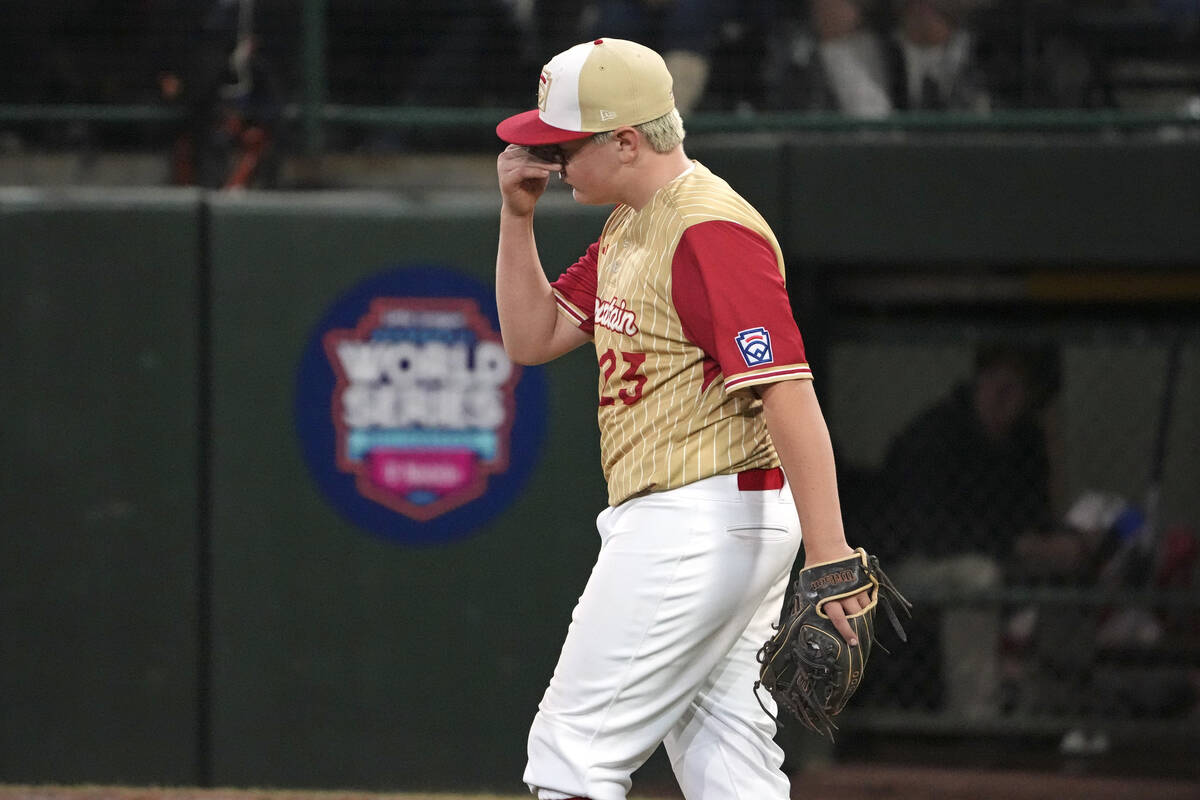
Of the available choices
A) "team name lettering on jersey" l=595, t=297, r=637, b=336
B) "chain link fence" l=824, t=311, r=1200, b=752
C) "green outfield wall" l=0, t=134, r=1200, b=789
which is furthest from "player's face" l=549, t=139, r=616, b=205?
"chain link fence" l=824, t=311, r=1200, b=752

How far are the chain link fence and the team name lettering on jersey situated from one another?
245 centimetres

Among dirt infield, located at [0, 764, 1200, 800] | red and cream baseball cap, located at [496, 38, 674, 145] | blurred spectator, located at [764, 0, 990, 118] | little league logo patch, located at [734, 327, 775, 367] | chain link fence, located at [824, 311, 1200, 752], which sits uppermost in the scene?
blurred spectator, located at [764, 0, 990, 118]

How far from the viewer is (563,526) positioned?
15.5 ft

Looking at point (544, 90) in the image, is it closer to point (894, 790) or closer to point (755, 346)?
point (755, 346)

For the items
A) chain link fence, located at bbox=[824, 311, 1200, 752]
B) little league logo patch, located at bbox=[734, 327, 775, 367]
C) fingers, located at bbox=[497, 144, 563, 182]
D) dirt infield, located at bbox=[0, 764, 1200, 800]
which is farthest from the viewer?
chain link fence, located at bbox=[824, 311, 1200, 752]

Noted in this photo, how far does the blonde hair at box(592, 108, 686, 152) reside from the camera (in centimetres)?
262

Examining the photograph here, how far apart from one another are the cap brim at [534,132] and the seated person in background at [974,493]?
2837 millimetres

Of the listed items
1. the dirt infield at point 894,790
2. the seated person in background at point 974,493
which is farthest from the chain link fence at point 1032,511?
the dirt infield at point 894,790

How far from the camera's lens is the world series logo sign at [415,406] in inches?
187

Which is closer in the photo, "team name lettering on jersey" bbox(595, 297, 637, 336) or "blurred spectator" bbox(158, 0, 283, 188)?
"team name lettering on jersey" bbox(595, 297, 637, 336)

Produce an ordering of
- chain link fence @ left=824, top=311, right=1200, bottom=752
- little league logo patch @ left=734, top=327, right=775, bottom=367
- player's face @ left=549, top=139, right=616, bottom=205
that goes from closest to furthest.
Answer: little league logo patch @ left=734, top=327, right=775, bottom=367, player's face @ left=549, top=139, right=616, bottom=205, chain link fence @ left=824, top=311, right=1200, bottom=752

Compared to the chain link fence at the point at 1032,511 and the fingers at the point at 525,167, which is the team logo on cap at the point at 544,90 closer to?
the fingers at the point at 525,167

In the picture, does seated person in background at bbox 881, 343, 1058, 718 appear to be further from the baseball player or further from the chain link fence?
the baseball player

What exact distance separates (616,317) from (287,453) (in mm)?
2342
